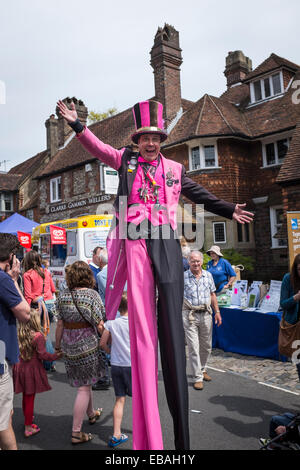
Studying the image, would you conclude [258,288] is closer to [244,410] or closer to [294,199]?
[244,410]

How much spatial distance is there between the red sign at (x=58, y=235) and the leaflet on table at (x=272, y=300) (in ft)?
20.9

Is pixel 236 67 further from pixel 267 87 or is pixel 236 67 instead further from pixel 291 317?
pixel 291 317

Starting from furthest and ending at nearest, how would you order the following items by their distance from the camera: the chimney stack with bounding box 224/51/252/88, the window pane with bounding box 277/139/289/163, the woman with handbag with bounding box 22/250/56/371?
the chimney stack with bounding box 224/51/252/88, the window pane with bounding box 277/139/289/163, the woman with handbag with bounding box 22/250/56/371

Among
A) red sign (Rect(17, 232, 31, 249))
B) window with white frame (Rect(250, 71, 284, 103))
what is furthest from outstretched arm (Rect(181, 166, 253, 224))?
window with white frame (Rect(250, 71, 284, 103))

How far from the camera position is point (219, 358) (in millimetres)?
6633

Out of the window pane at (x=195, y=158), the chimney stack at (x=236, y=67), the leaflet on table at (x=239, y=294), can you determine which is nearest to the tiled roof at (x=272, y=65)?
the window pane at (x=195, y=158)

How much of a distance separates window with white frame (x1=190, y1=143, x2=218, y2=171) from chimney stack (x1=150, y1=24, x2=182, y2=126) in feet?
8.20

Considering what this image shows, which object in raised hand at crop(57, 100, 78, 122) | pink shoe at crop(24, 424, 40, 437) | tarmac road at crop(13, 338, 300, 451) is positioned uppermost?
raised hand at crop(57, 100, 78, 122)

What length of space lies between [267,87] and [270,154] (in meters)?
3.74

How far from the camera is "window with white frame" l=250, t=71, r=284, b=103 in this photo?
1803 cm

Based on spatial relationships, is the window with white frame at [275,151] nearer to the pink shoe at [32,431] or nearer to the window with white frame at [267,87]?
the window with white frame at [267,87]

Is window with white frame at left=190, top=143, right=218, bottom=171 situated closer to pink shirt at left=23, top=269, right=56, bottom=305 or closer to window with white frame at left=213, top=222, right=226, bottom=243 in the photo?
window with white frame at left=213, top=222, right=226, bottom=243

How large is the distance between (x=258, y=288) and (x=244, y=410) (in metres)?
2.75

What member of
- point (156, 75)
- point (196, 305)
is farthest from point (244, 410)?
point (156, 75)
